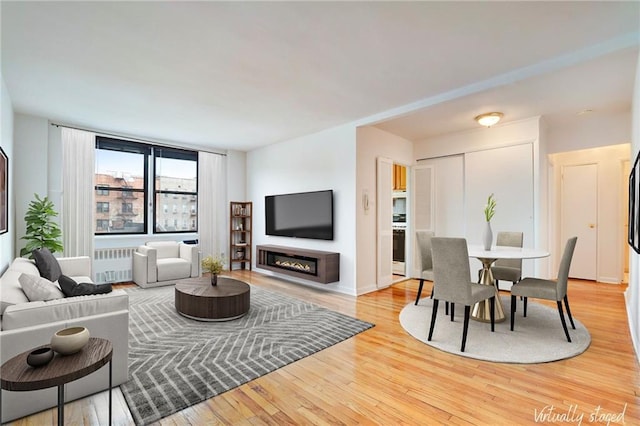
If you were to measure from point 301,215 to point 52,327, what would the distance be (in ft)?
12.9

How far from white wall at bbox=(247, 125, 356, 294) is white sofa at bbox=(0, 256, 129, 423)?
3.18 m

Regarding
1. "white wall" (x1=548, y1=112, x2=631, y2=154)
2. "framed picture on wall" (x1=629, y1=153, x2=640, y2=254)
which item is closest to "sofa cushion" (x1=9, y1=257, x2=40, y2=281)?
"framed picture on wall" (x1=629, y1=153, x2=640, y2=254)

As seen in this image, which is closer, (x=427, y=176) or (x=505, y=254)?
(x=505, y=254)

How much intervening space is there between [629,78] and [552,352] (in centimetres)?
288

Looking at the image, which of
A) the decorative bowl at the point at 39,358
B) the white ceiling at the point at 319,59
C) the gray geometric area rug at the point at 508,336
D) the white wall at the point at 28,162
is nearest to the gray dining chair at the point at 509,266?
the gray geometric area rug at the point at 508,336

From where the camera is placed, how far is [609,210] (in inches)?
214

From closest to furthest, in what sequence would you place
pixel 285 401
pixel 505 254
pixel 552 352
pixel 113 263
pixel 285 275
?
pixel 285 401, pixel 552 352, pixel 505 254, pixel 113 263, pixel 285 275

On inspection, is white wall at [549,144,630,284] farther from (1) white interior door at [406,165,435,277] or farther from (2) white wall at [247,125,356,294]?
(2) white wall at [247,125,356,294]

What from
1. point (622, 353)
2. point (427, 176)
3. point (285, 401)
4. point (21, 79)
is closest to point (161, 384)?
point (285, 401)

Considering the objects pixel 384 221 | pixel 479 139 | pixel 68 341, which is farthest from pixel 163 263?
pixel 479 139

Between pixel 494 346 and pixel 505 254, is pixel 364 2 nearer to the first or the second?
pixel 505 254

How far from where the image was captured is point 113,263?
5387 millimetres

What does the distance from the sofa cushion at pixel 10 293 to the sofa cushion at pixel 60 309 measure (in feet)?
0.19

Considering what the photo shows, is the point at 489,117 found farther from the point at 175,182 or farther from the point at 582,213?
the point at 175,182
